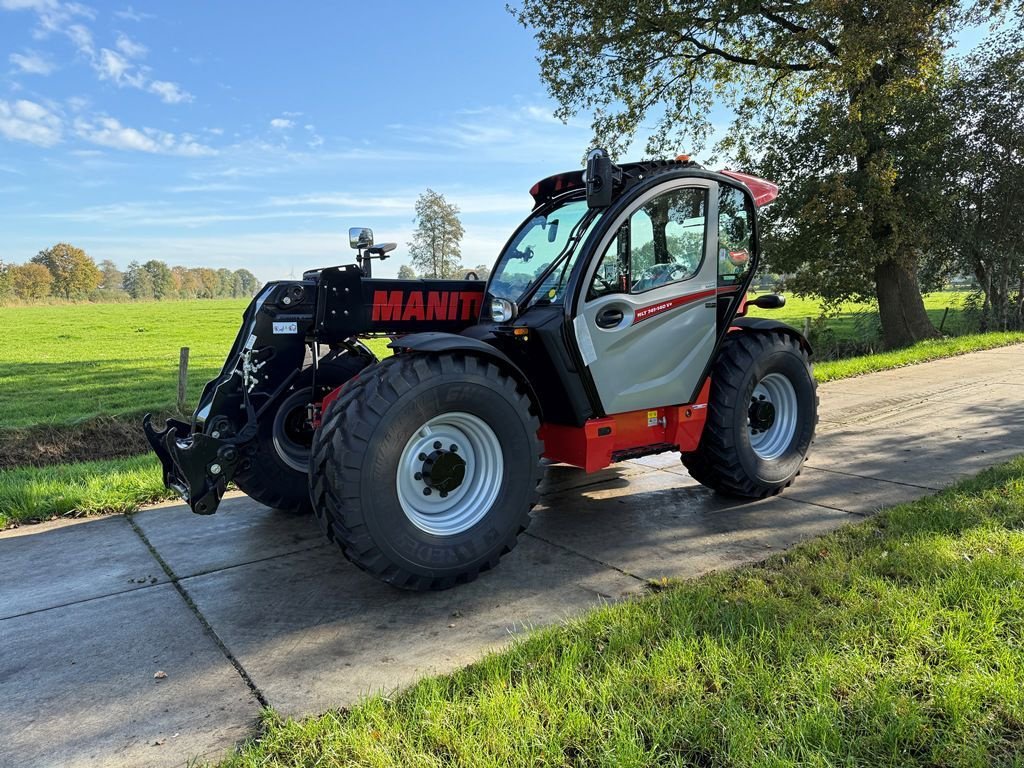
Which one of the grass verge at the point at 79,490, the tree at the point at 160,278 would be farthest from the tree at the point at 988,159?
the tree at the point at 160,278

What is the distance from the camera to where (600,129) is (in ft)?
51.6

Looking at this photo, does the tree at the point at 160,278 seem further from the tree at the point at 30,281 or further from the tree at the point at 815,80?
the tree at the point at 815,80

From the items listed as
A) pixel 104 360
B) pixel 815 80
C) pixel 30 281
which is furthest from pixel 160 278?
pixel 815 80

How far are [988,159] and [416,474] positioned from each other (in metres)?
16.8

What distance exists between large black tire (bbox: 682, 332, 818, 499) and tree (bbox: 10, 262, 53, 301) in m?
72.3

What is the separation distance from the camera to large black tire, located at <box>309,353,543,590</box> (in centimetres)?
316

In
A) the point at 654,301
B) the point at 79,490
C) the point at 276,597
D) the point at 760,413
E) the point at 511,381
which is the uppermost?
the point at 654,301

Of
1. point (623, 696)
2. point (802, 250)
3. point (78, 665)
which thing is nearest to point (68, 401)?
point (78, 665)

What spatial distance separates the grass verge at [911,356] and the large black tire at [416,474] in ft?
26.3

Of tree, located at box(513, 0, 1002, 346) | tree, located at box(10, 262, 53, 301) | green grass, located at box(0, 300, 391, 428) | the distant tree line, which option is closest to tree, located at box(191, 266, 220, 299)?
the distant tree line

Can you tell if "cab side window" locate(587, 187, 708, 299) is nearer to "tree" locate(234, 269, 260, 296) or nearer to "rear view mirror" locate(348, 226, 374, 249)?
"rear view mirror" locate(348, 226, 374, 249)

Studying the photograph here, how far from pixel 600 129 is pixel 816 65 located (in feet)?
15.6

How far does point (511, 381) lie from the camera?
367cm

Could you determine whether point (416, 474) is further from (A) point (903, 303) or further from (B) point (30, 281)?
(B) point (30, 281)
